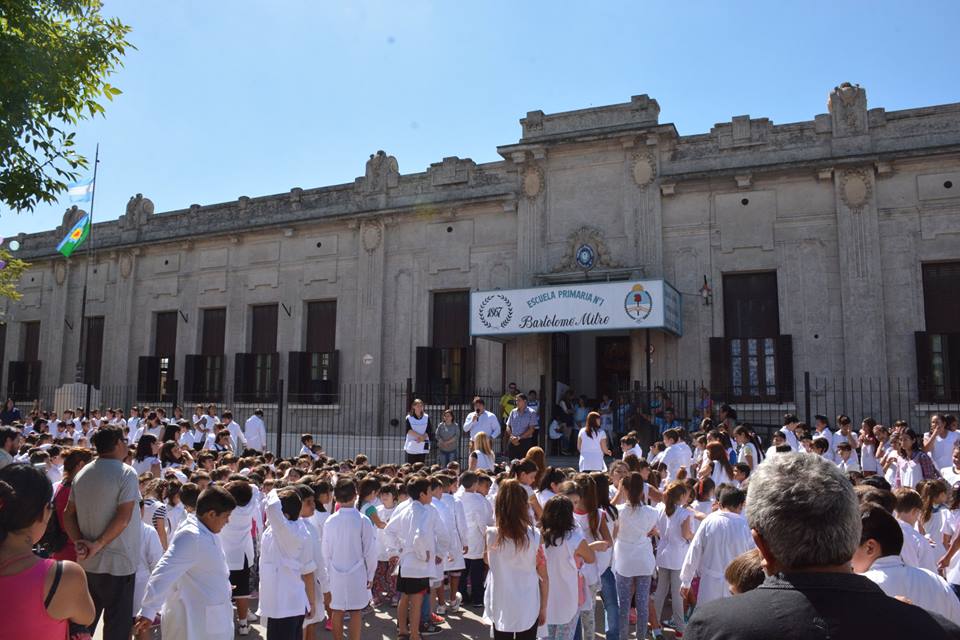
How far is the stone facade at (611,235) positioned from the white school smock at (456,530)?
10739 mm

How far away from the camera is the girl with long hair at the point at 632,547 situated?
730 cm

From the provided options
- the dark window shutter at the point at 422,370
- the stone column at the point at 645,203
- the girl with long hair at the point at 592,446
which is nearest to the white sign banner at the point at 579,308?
the stone column at the point at 645,203

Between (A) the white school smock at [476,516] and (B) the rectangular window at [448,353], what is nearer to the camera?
(A) the white school smock at [476,516]

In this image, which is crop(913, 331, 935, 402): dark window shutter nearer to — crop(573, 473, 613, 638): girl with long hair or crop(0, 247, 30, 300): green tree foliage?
crop(573, 473, 613, 638): girl with long hair

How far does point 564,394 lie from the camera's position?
18.6 m

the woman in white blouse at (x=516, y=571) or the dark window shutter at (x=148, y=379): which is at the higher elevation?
the dark window shutter at (x=148, y=379)

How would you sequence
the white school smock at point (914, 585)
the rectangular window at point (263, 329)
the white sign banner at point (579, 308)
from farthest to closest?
1. the rectangular window at point (263, 329)
2. the white sign banner at point (579, 308)
3. the white school smock at point (914, 585)

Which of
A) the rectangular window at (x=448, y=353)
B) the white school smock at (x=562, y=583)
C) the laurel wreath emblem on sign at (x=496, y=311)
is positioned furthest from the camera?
the rectangular window at (x=448, y=353)

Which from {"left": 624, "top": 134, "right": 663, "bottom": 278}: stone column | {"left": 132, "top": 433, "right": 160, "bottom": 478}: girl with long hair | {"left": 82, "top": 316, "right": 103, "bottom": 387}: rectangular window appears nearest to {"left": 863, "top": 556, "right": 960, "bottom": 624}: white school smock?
{"left": 132, "top": 433, "right": 160, "bottom": 478}: girl with long hair

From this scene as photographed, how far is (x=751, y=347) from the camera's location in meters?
18.0

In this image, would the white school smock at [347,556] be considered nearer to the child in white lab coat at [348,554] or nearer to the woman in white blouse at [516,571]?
the child in white lab coat at [348,554]

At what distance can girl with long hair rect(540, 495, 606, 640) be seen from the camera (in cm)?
577

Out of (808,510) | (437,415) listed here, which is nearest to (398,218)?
(437,415)

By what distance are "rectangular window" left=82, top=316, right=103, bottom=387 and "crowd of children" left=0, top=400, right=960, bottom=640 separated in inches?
745
